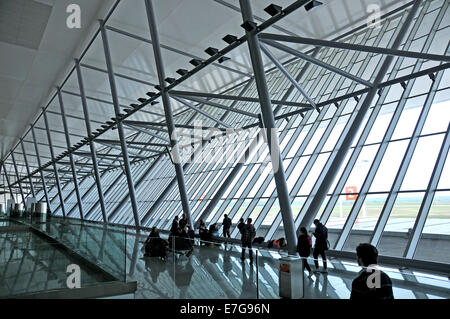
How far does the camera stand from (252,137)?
2273cm

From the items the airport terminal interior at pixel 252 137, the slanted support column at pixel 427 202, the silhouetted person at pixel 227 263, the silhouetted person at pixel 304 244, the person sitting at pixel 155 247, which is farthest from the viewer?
the slanted support column at pixel 427 202

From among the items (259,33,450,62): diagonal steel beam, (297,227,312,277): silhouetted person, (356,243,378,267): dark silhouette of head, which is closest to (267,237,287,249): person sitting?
(297,227,312,277): silhouetted person

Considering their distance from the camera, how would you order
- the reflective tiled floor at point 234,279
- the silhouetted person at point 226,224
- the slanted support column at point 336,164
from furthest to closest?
the silhouetted person at point 226,224
the slanted support column at point 336,164
the reflective tiled floor at point 234,279

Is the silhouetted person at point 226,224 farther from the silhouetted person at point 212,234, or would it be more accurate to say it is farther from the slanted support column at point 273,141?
the slanted support column at point 273,141

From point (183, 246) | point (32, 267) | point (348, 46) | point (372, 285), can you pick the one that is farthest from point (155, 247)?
point (348, 46)

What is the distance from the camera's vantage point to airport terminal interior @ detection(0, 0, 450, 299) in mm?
7492

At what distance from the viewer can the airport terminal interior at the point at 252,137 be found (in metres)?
7.49

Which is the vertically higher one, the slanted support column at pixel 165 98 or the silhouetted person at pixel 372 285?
the slanted support column at pixel 165 98

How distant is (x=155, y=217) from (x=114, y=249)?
17445 mm

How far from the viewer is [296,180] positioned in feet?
54.1

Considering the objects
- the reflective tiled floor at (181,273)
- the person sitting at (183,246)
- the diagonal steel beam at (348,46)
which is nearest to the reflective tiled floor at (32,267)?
the reflective tiled floor at (181,273)

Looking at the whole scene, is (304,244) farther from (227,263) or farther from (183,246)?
(227,263)

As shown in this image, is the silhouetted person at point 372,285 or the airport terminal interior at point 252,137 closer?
the silhouetted person at point 372,285
